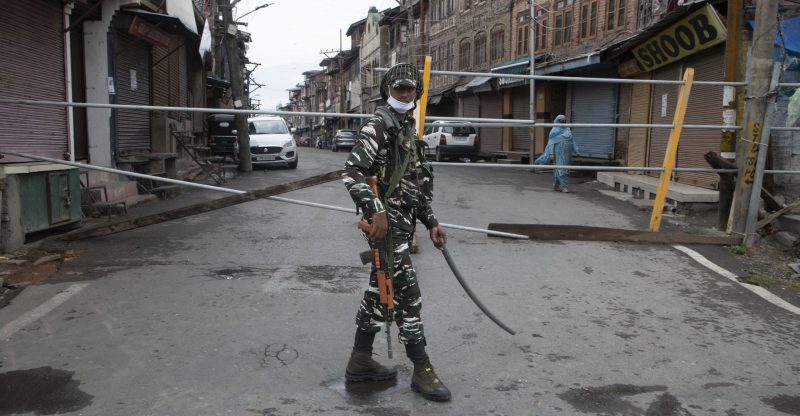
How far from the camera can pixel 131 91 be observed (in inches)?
513

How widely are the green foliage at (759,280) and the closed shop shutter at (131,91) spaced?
33.4 feet

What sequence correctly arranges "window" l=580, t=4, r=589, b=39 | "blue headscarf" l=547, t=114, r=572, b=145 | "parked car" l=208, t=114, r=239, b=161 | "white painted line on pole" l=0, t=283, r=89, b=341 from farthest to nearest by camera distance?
"window" l=580, t=4, r=589, b=39 → "parked car" l=208, t=114, r=239, b=161 → "blue headscarf" l=547, t=114, r=572, b=145 → "white painted line on pole" l=0, t=283, r=89, b=341

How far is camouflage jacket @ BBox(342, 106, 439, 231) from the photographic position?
3336 mm

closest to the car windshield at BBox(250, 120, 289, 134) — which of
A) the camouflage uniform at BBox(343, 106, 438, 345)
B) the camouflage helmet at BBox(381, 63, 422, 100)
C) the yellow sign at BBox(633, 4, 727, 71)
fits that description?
the yellow sign at BBox(633, 4, 727, 71)

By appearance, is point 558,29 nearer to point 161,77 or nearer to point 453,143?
point 453,143

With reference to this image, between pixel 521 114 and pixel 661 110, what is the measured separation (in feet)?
38.0

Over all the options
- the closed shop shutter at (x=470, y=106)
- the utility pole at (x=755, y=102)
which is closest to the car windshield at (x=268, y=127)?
the closed shop shutter at (x=470, y=106)

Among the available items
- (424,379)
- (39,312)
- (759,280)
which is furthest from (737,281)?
(39,312)

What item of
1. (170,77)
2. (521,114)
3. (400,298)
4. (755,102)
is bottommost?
(400,298)

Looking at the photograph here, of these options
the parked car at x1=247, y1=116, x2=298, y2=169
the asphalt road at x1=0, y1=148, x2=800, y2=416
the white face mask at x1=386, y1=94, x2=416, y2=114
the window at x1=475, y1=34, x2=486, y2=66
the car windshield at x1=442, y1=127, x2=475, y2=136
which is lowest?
the asphalt road at x1=0, y1=148, x2=800, y2=416

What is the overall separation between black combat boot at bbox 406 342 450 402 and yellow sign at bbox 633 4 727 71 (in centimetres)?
1074

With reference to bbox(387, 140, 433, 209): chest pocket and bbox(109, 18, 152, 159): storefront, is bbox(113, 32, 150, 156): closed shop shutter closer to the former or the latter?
bbox(109, 18, 152, 159): storefront

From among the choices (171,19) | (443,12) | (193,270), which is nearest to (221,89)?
(443,12)

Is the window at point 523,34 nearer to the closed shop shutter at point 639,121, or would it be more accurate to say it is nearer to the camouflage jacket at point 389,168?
the closed shop shutter at point 639,121
